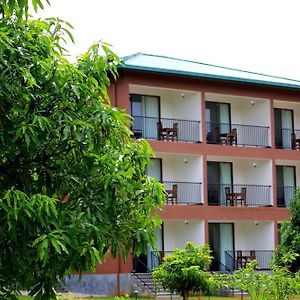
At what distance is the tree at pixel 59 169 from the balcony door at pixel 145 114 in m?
24.4

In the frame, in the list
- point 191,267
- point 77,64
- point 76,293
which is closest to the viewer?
point 77,64

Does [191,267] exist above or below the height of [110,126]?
below

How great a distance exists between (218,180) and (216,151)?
2.32 meters

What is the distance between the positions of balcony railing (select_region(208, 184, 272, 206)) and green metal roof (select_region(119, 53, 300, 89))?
4727mm

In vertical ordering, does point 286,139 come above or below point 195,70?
below

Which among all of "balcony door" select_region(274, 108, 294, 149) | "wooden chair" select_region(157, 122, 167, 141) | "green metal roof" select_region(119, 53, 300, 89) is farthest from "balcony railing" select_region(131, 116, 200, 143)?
"balcony door" select_region(274, 108, 294, 149)

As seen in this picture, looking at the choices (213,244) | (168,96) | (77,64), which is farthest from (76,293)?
(77,64)

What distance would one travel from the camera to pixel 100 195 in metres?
7.23

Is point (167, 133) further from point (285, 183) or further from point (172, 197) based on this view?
point (285, 183)

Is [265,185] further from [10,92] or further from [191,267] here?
[10,92]

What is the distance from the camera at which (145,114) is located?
108 ft

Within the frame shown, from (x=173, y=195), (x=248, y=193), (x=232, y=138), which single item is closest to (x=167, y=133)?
(x=173, y=195)

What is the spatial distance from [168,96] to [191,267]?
15.8m

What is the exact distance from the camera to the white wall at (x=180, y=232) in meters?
32.7
